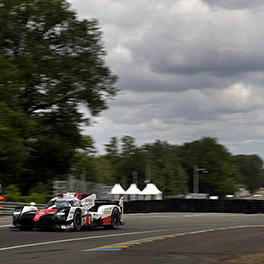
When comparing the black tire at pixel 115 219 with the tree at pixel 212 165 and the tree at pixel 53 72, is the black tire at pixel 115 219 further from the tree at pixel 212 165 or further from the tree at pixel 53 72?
the tree at pixel 212 165

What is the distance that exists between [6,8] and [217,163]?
370ft

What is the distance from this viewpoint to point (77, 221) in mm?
18875

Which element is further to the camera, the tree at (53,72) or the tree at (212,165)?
the tree at (212,165)

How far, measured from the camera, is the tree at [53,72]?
3771 centimetres

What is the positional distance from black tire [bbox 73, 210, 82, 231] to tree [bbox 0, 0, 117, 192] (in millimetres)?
18669

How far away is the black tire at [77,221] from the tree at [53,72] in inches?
735

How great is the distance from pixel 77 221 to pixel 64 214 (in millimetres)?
759

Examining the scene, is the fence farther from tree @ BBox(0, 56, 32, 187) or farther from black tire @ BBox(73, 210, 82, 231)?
black tire @ BBox(73, 210, 82, 231)

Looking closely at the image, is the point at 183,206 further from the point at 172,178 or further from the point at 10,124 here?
the point at 172,178

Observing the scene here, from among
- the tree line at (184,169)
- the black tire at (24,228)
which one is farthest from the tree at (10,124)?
the tree line at (184,169)

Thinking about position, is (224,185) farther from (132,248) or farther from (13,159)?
(132,248)

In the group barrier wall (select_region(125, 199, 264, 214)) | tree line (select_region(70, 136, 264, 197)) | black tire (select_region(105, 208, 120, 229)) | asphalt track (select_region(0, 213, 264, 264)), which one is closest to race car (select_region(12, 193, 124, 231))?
black tire (select_region(105, 208, 120, 229))

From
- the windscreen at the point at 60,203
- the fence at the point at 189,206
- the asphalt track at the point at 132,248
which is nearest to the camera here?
the asphalt track at the point at 132,248

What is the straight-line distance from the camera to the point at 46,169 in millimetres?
41781
